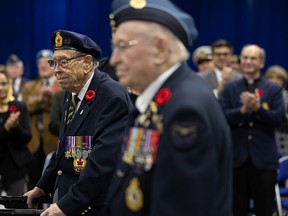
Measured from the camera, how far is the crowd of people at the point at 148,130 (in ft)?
7.89

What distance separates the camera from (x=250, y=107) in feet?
22.4

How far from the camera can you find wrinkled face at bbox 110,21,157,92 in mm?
2576

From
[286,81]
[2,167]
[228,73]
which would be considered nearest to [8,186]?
[2,167]

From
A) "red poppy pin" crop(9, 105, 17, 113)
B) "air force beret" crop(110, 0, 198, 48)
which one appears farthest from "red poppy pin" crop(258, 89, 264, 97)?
"air force beret" crop(110, 0, 198, 48)

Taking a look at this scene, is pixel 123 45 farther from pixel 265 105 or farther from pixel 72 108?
pixel 265 105

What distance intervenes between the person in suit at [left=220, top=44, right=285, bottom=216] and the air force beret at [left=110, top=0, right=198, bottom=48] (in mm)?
4200

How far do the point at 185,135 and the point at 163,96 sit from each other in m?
0.26

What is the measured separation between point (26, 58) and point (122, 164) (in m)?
10.4

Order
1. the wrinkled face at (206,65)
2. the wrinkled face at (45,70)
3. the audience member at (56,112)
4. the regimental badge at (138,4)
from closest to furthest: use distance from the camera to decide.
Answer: the regimental badge at (138,4) → the audience member at (56,112) → the wrinkled face at (45,70) → the wrinkled face at (206,65)

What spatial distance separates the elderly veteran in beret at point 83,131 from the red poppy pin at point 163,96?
4.11 feet

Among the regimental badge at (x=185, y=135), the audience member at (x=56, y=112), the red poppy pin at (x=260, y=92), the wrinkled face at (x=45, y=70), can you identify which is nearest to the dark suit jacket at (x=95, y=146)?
the regimental badge at (x=185, y=135)

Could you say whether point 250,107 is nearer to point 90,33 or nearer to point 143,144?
point 143,144

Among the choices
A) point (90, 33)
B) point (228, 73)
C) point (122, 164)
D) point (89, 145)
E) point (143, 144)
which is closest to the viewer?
point (143, 144)

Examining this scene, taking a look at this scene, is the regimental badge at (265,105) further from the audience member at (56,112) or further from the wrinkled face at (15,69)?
the wrinkled face at (15,69)
